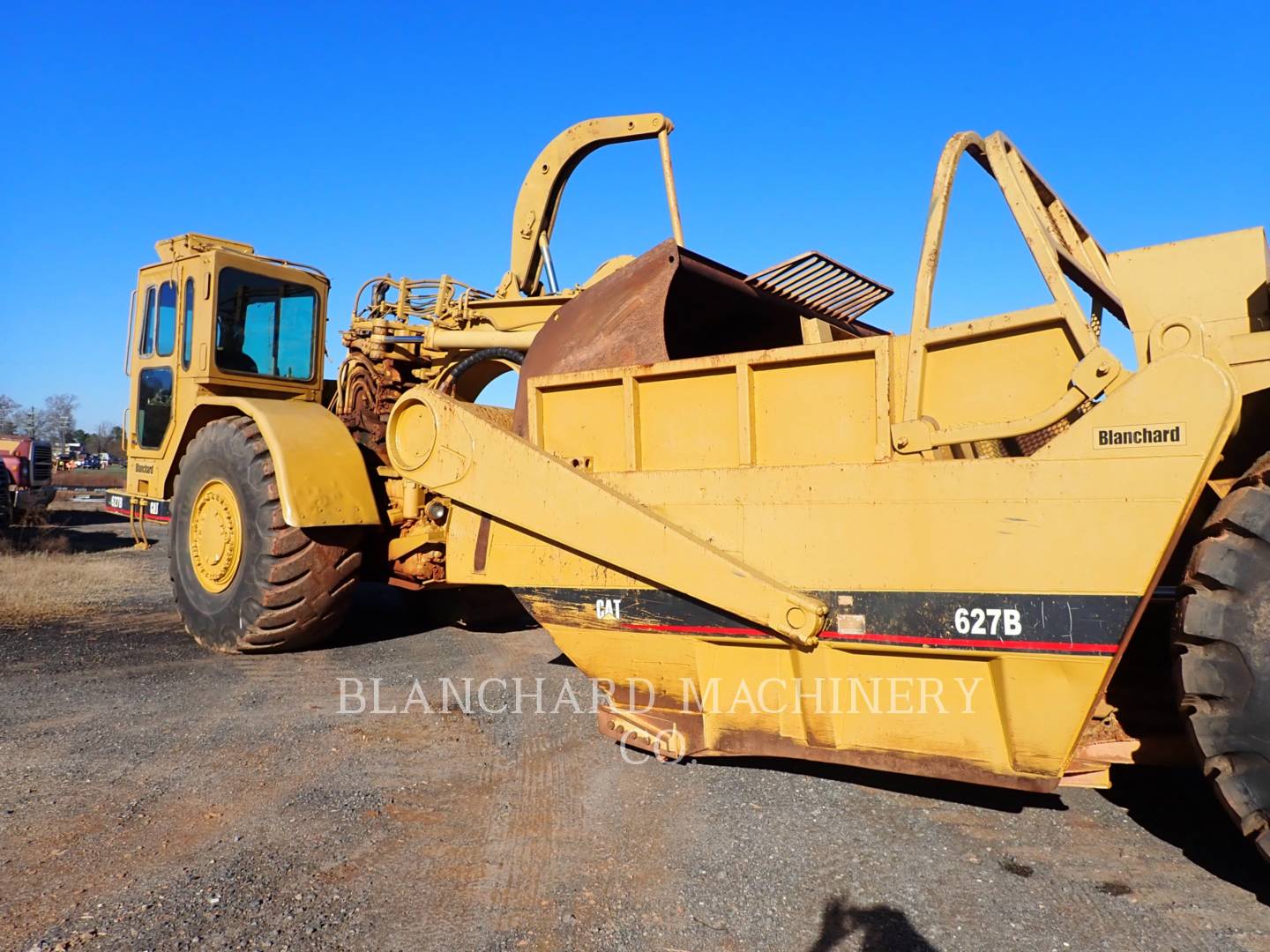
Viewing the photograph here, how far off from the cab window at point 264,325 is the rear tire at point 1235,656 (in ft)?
20.4

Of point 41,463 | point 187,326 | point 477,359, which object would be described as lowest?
point 41,463

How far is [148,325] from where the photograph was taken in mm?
7059

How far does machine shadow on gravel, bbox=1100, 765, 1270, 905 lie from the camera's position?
2.81 metres

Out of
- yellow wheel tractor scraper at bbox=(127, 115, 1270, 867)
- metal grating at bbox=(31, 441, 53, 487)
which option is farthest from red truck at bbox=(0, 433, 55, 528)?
yellow wheel tractor scraper at bbox=(127, 115, 1270, 867)

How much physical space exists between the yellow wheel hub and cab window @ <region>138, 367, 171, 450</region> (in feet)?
4.30

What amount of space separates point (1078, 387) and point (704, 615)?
57.5 inches

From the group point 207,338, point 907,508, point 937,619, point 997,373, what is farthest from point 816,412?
point 207,338

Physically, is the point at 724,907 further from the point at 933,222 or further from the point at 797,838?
the point at 933,222

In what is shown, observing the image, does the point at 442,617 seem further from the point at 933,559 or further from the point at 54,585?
the point at 933,559

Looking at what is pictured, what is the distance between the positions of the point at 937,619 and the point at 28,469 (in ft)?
58.7

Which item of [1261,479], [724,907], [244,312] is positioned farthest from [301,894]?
[244,312]

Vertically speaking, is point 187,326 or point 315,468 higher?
point 187,326

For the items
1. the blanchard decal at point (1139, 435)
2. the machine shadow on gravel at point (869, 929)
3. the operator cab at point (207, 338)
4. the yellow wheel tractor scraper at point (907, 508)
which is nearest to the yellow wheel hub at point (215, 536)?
the operator cab at point (207, 338)

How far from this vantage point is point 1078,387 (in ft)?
9.03
